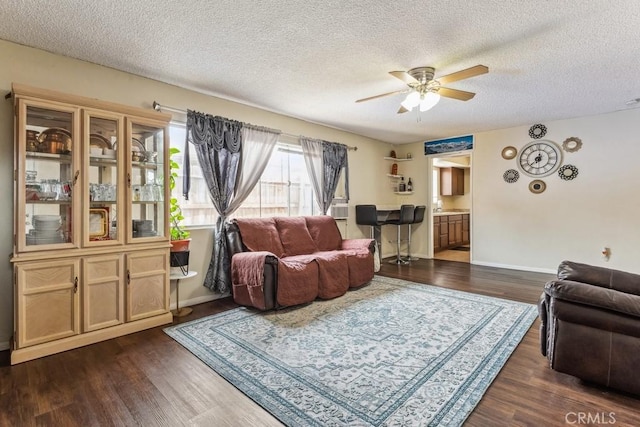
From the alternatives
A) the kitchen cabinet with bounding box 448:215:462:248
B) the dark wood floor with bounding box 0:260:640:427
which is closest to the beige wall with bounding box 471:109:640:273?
the kitchen cabinet with bounding box 448:215:462:248

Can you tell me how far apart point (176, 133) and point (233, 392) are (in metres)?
2.79

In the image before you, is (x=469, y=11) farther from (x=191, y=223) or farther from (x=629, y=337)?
(x=191, y=223)

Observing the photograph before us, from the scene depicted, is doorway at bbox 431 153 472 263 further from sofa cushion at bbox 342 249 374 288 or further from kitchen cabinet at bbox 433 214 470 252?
sofa cushion at bbox 342 249 374 288

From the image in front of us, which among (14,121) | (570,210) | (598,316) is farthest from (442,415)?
(570,210)

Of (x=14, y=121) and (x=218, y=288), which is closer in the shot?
(x=14, y=121)

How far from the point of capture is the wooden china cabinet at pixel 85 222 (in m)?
2.29

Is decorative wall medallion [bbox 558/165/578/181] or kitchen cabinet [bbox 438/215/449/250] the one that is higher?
decorative wall medallion [bbox 558/165/578/181]

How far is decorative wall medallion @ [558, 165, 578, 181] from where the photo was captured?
15.3 ft

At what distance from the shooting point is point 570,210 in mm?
4711

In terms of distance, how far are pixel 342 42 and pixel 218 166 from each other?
1.98 meters

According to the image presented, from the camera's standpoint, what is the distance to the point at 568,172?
15.4 feet

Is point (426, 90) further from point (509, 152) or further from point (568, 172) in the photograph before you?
point (568, 172)

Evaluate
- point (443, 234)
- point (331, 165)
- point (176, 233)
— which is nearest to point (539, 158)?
point (443, 234)

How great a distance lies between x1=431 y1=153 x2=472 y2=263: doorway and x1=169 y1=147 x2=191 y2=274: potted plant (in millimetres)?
4720
